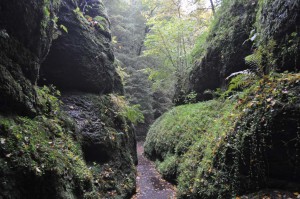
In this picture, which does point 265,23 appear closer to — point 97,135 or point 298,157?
point 298,157

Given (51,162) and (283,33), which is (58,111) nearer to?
(51,162)

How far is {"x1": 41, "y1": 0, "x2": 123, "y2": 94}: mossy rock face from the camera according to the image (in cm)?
827

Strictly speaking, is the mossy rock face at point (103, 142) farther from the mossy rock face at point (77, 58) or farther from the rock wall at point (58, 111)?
the mossy rock face at point (77, 58)

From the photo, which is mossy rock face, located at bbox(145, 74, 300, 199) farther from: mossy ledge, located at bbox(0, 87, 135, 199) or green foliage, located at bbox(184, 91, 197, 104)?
green foliage, located at bbox(184, 91, 197, 104)

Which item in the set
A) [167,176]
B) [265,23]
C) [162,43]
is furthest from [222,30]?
[167,176]

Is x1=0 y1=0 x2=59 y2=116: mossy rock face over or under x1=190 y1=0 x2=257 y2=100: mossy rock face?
under

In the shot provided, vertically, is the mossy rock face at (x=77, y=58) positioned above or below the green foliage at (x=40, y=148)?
above

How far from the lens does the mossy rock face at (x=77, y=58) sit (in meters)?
8.27

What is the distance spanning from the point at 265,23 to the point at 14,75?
7041 mm

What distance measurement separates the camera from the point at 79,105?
8148mm

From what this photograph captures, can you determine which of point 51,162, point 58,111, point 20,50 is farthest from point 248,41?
point 51,162

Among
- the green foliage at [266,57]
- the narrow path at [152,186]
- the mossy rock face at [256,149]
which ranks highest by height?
the green foliage at [266,57]

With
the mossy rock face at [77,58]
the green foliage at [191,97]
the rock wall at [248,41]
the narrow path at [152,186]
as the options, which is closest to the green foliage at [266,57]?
the rock wall at [248,41]

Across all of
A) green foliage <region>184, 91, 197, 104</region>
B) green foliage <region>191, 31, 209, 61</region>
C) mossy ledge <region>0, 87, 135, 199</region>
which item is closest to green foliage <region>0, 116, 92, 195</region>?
mossy ledge <region>0, 87, 135, 199</region>
